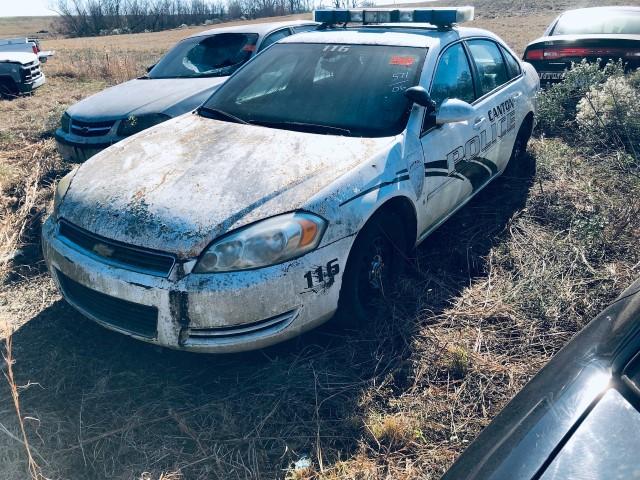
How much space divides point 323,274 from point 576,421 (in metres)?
1.48

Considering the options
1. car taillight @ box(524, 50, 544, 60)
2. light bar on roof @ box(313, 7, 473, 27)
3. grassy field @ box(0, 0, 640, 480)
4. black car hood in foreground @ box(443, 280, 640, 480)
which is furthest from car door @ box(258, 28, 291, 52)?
black car hood in foreground @ box(443, 280, 640, 480)

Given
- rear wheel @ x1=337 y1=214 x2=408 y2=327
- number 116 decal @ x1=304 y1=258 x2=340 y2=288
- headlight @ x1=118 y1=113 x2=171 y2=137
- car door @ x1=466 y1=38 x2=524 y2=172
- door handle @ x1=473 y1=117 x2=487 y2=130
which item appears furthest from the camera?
headlight @ x1=118 y1=113 x2=171 y2=137

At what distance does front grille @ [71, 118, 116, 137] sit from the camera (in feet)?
18.0

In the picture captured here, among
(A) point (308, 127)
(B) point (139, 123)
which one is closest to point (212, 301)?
(A) point (308, 127)

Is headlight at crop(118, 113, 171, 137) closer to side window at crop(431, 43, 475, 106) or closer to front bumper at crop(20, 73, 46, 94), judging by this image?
side window at crop(431, 43, 475, 106)

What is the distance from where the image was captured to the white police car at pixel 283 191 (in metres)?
2.60

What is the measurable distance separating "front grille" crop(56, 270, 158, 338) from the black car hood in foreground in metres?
1.63

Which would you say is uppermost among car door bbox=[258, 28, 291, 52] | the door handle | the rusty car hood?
car door bbox=[258, 28, 291, 52]

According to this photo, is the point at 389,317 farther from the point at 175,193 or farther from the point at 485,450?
the point at 485,450

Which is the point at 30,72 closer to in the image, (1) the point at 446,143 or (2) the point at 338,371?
(1) the point at 446,143

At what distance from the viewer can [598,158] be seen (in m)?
5.49

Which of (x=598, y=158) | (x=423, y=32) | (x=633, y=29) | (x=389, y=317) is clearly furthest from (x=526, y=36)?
(x=389, y=317)

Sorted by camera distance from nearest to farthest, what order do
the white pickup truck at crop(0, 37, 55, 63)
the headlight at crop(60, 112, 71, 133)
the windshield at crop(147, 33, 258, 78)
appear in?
1. the headlight at crop(60, 112, 71, 133)
2. the windshield at crop(147, 33, 258, 78)
3. the white pickup truck at crop(0, 37, 55, 63)

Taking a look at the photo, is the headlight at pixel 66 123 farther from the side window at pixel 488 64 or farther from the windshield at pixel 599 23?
the windshield at pixel 599 23
